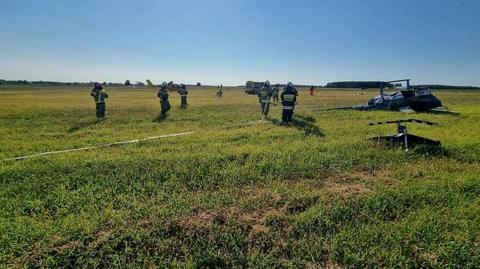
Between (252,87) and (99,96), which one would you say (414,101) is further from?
(252,87)

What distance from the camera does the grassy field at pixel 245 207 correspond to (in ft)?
12.0

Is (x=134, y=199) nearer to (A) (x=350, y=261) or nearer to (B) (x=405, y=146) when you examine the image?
(A) (x=350, y=261)

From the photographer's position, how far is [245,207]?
4.86 meters

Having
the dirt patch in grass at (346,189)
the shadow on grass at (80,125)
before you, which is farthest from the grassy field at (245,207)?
the shadow on grass at (80,125)

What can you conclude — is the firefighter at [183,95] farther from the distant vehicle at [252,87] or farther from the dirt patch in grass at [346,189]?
the distant vehicle at [252,87]

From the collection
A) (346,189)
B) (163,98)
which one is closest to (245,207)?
(346,189)

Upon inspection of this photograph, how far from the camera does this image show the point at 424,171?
635cm

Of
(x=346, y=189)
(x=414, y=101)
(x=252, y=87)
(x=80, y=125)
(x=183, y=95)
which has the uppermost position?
(x=252, y=87)

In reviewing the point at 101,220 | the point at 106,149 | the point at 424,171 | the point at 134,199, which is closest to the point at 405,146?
the point at 424,171

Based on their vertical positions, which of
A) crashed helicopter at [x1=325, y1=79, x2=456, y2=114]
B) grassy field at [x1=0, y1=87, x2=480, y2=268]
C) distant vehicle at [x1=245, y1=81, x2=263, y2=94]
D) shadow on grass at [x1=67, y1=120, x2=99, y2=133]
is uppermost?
distant vehicle at [x1=245, y1=81, x2=263, y2=94]

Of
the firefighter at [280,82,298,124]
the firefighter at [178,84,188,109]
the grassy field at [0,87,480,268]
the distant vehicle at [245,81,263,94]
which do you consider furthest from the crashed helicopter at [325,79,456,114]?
the distant vehicle at [245,81,263,94]

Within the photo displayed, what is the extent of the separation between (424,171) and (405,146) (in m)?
1.67

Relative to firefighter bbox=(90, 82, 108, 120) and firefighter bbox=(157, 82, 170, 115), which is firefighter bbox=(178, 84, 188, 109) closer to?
firefighter bbox=(157, 82, 170, 115)

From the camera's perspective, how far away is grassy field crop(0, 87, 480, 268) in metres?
3.67
